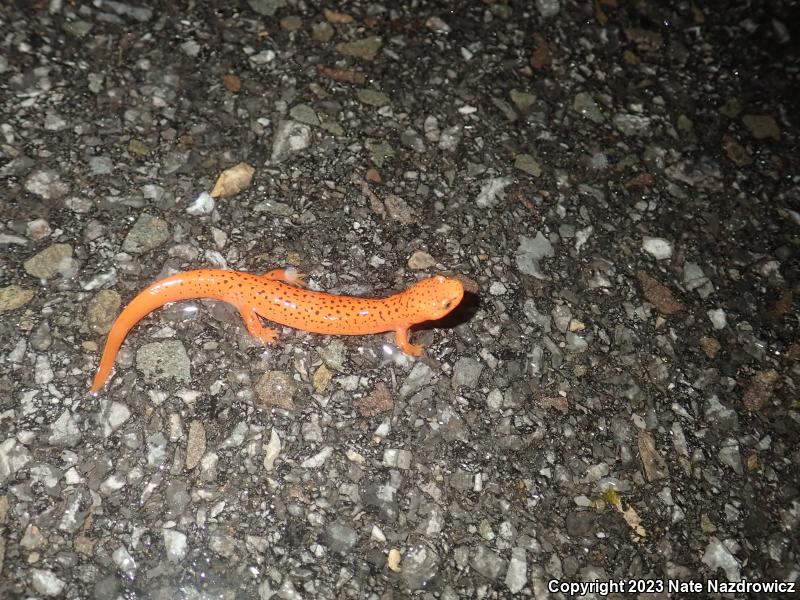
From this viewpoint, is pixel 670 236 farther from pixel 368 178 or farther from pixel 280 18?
pixel 280 18

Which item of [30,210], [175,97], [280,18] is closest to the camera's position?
[30,210]

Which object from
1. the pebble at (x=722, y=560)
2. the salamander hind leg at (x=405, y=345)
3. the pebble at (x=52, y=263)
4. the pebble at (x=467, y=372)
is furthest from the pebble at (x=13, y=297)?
the pebble at (x=722, y=560)

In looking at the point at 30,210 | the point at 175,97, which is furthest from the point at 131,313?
the point at 175,97

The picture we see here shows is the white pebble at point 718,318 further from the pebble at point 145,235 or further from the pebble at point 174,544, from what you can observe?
the pebble at point 145,235

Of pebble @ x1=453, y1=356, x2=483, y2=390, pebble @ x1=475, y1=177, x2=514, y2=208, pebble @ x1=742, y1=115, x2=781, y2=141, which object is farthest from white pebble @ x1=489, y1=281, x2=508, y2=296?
pebble @ x1=742, y1=115, x2=781, y2=141

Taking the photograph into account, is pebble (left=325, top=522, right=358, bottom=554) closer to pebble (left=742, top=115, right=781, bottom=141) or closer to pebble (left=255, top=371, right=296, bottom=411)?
pebble (left=255, top=371, right=296, bottom=411)
